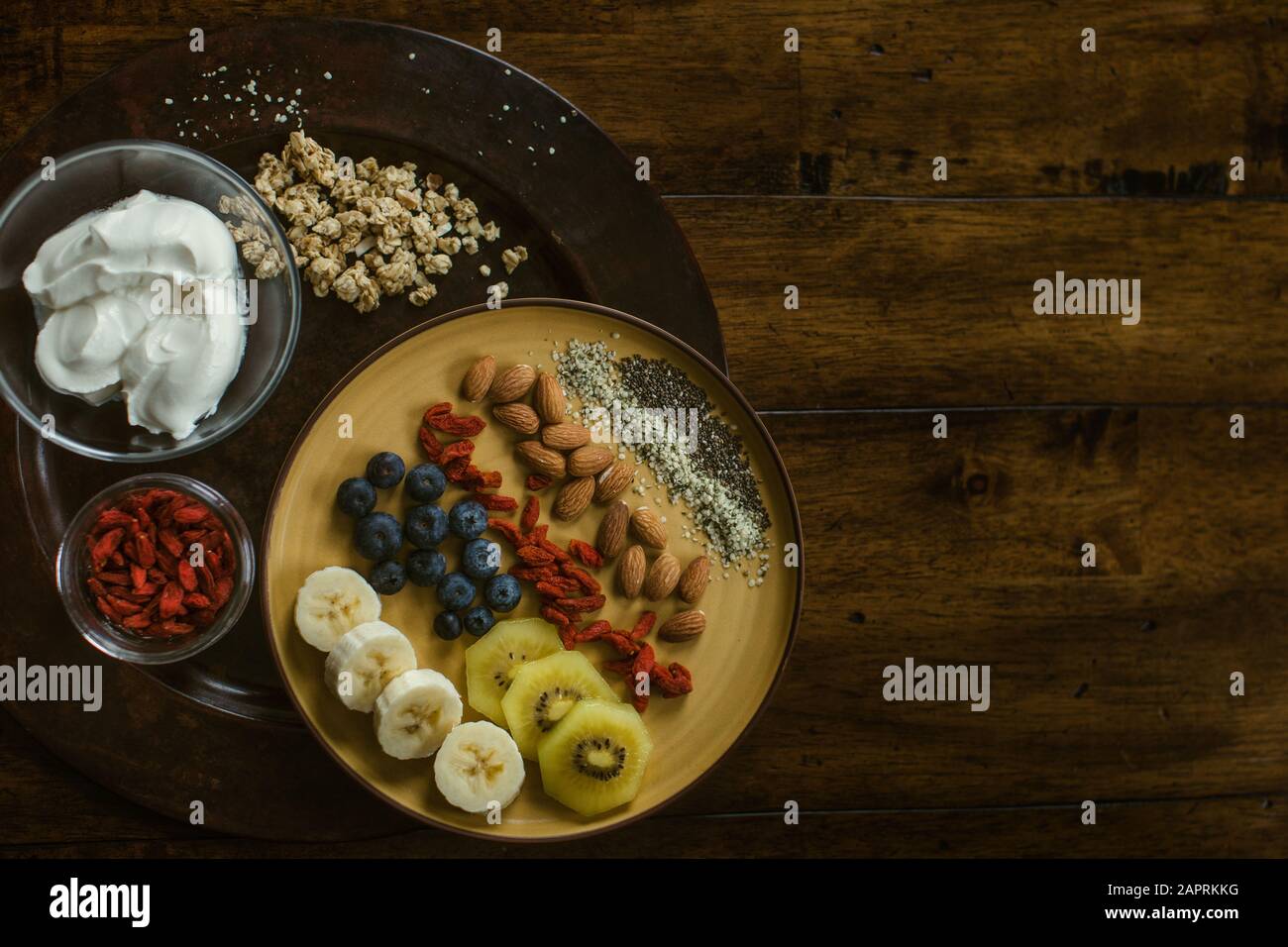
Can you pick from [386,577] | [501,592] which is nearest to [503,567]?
[501,592]

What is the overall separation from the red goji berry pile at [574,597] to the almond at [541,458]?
1.7 inches

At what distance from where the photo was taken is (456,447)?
118cm

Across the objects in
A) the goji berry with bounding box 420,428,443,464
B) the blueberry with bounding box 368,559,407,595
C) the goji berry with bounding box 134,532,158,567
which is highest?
the goji berry with bounding box 420,428,443,464

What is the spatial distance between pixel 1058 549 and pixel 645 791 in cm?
70

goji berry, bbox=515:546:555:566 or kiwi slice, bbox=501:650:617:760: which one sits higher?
goji berry, bbox=515:546:555:566

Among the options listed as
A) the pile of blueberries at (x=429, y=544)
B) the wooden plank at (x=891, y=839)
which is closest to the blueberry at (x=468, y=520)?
the pile of blueberries at (x=429, y=544)

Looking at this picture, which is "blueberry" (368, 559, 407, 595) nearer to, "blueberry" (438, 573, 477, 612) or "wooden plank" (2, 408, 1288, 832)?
"blueberry" (438, 573, 477, 612)

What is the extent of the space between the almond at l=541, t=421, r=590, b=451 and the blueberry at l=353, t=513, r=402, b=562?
215 mm

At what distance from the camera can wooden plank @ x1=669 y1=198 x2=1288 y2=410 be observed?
136 cm

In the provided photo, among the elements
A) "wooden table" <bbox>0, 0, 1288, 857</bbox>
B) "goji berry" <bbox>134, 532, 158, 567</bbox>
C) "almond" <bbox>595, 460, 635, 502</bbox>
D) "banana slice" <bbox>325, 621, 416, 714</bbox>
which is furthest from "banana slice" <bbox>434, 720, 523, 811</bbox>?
"goji berry" <bbox>134, 532, 158, 567</bbox>

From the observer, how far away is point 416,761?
1167 mm

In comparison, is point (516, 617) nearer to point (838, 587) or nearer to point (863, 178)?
point (838, 587)

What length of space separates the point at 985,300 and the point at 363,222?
34.6 inches

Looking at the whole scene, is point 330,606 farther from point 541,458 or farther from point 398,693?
point 541,458
